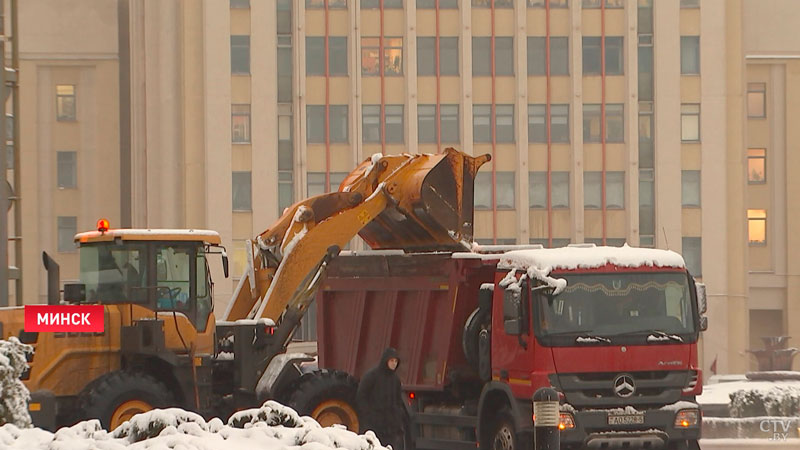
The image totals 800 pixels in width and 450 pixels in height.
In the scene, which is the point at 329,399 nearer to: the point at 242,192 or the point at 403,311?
the point at 403,311

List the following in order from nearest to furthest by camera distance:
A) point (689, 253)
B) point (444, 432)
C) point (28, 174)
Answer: point (444, 432) → point (689, 253) → point (28, 174)

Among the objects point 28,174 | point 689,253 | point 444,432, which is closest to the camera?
point 444,432

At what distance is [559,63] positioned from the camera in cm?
6881

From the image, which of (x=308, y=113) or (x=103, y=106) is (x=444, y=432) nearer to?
(x=308, y=113)

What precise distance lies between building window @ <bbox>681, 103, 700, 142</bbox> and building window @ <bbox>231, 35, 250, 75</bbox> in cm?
1781

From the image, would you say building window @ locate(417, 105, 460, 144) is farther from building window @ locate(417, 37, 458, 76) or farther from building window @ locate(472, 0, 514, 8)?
building window @ locate(472, 0, 514, 8)

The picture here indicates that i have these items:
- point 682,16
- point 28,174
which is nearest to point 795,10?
point 682,16

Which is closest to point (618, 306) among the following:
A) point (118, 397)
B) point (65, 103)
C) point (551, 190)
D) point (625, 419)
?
point (625, 419)

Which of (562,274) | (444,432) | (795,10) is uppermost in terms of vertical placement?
(795,10)

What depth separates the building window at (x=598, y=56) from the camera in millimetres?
68688

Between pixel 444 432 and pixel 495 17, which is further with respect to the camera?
pixel 495 17

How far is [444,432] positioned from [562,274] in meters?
3.27

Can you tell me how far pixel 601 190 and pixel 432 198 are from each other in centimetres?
4683

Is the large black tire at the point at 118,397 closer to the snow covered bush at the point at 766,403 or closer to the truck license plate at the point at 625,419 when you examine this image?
the truck license plate at the point at 625,419
